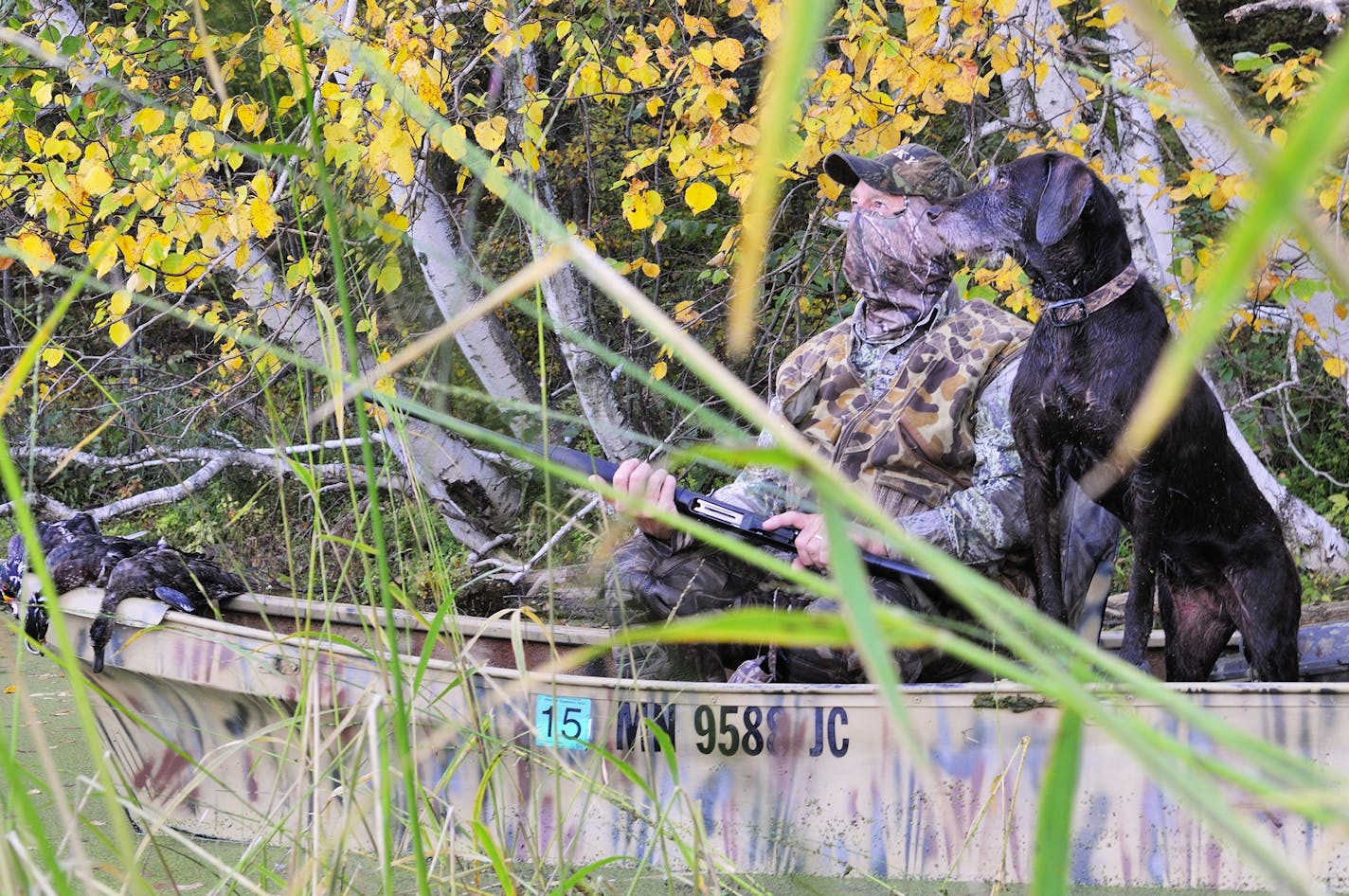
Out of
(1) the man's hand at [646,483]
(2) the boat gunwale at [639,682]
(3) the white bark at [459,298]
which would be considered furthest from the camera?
(3) the white bark at [459,298]

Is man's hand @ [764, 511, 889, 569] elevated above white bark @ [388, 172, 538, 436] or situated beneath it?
situated beneath

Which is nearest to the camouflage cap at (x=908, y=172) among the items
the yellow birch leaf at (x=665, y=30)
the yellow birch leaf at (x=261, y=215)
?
the yellow birch leaf at (x=665, y=30)

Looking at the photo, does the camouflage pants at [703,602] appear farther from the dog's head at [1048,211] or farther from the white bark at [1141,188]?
the white bark at [1141,188]

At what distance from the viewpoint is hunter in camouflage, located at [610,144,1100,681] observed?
10.4 feet

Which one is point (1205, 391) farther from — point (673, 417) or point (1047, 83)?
point (673, 417)

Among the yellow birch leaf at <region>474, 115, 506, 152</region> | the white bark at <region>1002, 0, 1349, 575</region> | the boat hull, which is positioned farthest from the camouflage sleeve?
the yellow birch leaf at <region>474, 115, 506, 152</region>

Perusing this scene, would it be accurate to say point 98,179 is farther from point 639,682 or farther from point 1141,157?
point 1141,157

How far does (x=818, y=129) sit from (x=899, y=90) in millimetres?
492

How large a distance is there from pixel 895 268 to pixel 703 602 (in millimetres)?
1021

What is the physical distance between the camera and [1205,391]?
9.45 feet

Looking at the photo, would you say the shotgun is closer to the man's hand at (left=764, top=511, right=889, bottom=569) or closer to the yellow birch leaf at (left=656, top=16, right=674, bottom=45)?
the man's hand at (left=764, top=511, right=889, bottom=569)

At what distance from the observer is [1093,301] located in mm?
2799

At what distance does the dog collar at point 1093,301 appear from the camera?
2799mm

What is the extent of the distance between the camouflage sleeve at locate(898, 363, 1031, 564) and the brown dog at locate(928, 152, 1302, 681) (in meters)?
0.16
